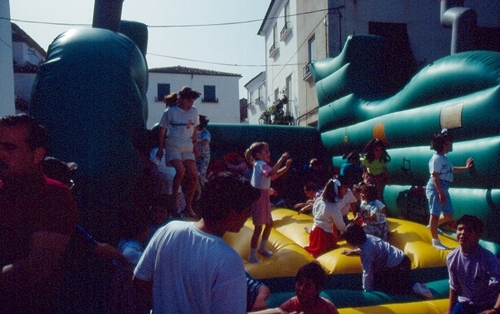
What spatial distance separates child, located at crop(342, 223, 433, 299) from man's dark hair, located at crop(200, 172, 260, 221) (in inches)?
104

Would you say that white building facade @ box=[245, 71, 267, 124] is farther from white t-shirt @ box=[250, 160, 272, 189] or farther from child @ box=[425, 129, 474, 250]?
white t-shirt @ box=[250, 160, 272, 189]

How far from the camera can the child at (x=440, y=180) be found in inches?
189

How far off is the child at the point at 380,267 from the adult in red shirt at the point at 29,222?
116 inches

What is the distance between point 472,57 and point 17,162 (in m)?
4.94

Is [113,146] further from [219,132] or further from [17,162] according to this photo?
[219,132]

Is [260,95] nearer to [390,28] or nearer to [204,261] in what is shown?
[390,28]

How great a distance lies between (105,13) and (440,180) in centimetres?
434

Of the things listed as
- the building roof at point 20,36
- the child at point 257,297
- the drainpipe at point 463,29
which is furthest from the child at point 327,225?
the building roof at point 20,36

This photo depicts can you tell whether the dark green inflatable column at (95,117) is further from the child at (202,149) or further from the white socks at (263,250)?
the child at (202,149)

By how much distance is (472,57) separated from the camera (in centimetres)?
513

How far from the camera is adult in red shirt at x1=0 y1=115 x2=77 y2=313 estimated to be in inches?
66.1

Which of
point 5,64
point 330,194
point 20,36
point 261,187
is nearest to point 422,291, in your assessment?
point 330,194

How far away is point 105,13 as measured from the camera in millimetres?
5461

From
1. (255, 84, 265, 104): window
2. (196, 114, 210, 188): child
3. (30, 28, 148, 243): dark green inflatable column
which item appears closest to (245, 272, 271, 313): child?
(30, 28, 148, 243): dark green inflatable column
